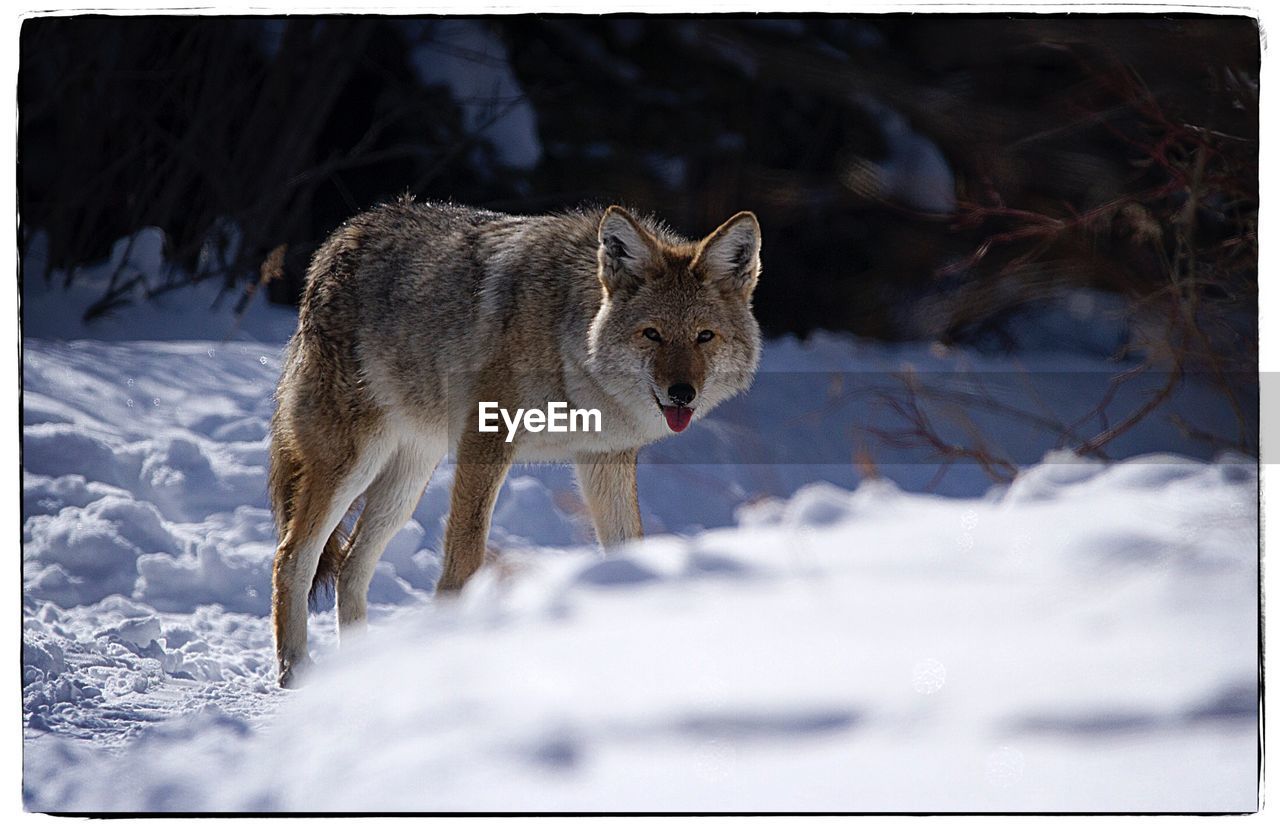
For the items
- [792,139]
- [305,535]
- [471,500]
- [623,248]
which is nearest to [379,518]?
[305,535]

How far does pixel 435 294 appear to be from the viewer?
3807 millimetres

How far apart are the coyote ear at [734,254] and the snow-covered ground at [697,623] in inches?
8.5

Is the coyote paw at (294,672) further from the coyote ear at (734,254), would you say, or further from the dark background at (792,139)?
the coyote ear at (734,254)

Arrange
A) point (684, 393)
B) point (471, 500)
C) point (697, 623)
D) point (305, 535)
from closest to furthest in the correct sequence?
point (697, 623), point (684, 393), point (471, 500), point (305, 535)

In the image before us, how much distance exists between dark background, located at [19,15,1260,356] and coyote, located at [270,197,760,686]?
0.44 feet

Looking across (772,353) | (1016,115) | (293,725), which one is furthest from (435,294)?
(1016,115)

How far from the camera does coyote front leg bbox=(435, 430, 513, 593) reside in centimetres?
354

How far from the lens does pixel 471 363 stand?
3.66 m

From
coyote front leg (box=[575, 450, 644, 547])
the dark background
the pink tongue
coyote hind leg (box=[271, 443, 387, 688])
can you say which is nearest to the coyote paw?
coyote hind leg (box=[271, 443, 387, 688])

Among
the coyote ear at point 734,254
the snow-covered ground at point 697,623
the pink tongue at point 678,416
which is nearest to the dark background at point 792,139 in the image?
the coyote ear at point 734,254

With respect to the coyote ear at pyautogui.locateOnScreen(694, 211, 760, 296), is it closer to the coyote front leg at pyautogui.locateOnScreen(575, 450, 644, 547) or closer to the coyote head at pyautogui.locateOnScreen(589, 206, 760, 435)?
the coyote head at pyautogui.locateOnScreen(589, 206, 760, 435)

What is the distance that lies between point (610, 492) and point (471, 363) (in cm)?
53

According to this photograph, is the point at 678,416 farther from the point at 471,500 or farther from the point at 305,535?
the point at 305,535

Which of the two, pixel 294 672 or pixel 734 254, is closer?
pixel 734 254
